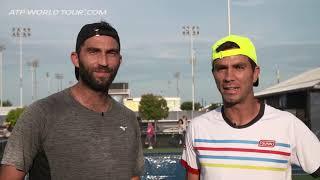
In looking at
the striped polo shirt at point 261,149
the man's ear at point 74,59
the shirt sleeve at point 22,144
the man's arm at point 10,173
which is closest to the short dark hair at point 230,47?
the striped polo shirt at point 261,149

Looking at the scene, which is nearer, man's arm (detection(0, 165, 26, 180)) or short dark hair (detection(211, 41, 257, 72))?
man's arm (detection(0, 165, 26, 180))

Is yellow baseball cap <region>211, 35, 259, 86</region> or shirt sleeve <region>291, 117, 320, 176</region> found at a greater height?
yellow baseball cap <region>211, 35, 259, 86</region>

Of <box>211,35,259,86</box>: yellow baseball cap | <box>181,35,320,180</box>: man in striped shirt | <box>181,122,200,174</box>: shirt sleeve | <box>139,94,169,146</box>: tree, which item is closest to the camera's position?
<box>181,35,320,180</box>: man in striped shirt

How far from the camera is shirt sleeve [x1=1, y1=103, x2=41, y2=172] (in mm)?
2631

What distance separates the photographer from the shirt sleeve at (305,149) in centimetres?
297

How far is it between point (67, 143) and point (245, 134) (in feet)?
3.41

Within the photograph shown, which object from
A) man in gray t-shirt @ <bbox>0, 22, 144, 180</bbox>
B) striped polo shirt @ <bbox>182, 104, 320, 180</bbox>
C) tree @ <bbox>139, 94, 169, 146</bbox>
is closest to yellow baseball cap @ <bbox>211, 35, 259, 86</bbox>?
striped polo shirt @ <bbox>182, 104, 320, 180</bbox>

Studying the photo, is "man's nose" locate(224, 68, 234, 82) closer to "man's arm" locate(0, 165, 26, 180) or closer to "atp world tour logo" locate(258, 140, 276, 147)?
"atp world tour logo" locate(258, 140, 276, 147)

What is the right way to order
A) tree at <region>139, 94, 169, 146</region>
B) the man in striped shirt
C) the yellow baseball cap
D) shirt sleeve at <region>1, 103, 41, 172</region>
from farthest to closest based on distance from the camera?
tree at <region>139, 94, 169, 146</region>, the yellow baseball cap, the man in striped shirt, shirt sleeve at <region>1, 103, 41, 172</region>

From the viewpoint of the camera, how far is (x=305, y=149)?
2967 millimetres

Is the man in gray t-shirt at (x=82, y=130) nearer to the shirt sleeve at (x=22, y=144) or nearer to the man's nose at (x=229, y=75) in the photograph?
the shirt sleeve at (x=22, y=144)

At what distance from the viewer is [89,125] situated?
2863 millimetres

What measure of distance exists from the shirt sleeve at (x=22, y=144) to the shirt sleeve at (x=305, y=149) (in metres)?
1.49

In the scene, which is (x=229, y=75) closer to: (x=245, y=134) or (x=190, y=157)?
(x=245, y=134)
